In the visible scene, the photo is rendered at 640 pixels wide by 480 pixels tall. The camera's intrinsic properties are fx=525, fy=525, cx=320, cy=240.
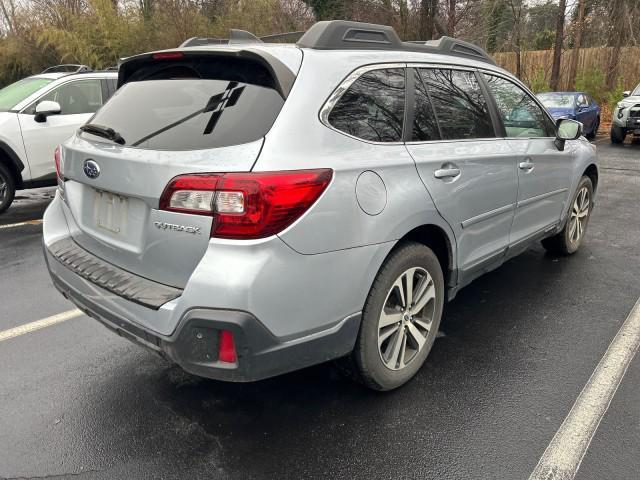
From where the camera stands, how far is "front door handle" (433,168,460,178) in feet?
9.26

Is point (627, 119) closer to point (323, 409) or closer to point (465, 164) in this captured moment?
point (465, 164)

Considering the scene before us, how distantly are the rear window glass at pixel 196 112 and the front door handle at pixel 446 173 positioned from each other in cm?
100

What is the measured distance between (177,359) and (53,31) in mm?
21160

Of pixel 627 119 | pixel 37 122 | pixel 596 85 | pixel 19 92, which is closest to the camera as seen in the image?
pixel 37 122

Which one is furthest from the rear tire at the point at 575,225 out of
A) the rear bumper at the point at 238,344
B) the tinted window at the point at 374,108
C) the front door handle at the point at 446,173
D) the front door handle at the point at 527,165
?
the rear bumper at the point at 238,344

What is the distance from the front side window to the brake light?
202 inches

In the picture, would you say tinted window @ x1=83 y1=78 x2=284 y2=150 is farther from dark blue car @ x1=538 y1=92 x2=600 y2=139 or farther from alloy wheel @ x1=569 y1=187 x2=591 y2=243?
dark blue car @ x1=538 y1=92 x2=600 y2=139

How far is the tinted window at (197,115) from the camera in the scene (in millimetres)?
2246

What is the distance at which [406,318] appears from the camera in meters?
2.83

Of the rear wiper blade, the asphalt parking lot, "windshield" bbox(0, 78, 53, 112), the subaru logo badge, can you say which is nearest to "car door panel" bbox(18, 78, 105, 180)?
"windshield" bbox(0, 78, 53, 112)

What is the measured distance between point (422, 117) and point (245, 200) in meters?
1.33

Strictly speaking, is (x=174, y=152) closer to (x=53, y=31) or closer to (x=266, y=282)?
(x=266, y=282)

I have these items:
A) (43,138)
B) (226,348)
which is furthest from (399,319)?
(43,138)

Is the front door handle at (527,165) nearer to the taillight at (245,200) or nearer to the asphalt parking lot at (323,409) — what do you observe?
the asphalt parking lot at (323,409)
